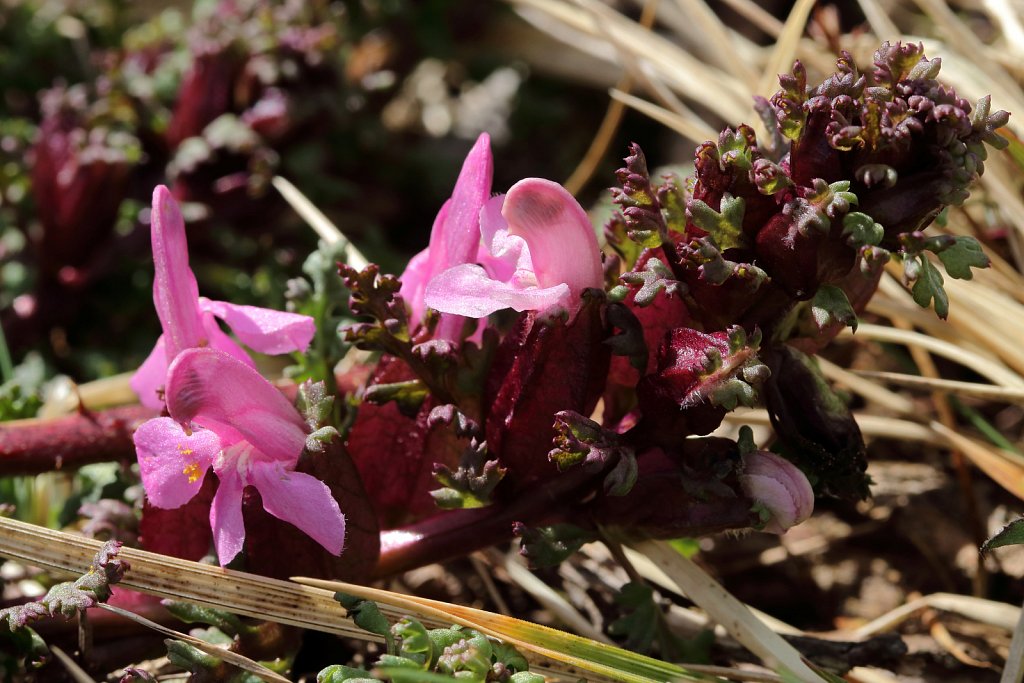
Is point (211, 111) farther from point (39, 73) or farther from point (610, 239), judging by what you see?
point (610, 239)

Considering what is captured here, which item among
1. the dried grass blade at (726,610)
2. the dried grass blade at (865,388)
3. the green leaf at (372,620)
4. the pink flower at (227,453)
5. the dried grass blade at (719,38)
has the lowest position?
the green leaf at (372,620)

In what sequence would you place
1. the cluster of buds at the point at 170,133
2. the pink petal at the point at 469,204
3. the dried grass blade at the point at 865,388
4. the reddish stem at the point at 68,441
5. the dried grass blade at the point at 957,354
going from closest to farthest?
the pink petal at the point at 469,204 → the reddish stem at the point at 68,441 → the dried grass blade at the point at 957,354 → the dried grass blade at the point at 865,388 → the cluster of buds at the point at 170,133

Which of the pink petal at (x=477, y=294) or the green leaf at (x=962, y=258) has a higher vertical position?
the green leaf at (x=962, y=258)

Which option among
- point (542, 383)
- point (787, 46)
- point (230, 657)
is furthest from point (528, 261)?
point (787, 46)

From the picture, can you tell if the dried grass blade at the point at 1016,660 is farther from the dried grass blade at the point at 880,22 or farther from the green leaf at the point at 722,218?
the dried grass blade at the point at 880,22

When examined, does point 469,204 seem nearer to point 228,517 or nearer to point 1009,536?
point 228,517

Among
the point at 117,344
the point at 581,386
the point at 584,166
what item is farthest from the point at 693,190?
the point at 117,344

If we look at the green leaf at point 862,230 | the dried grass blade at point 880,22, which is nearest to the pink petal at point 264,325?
the green leaf at point 862,230

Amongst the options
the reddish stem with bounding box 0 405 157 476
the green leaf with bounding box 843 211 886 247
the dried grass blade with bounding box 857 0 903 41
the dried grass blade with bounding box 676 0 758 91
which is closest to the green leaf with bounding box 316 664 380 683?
the reddish stem with bounding box 0 405 157 476
